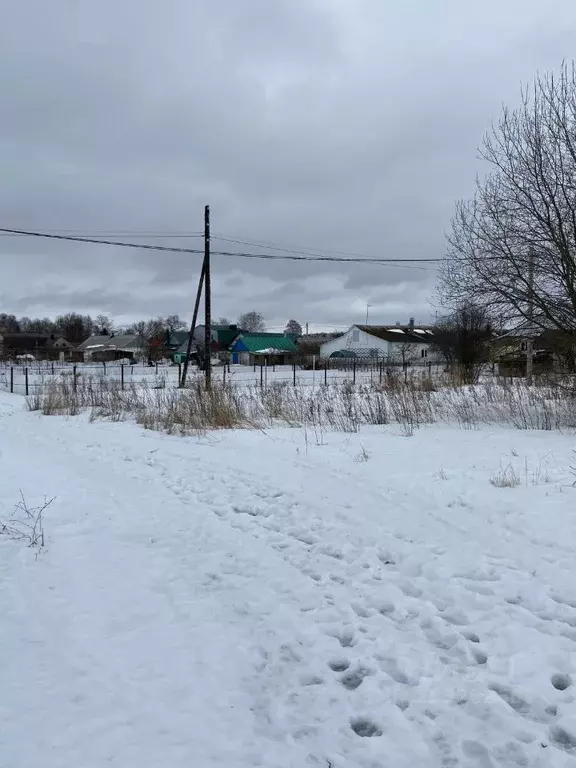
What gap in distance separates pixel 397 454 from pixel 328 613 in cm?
521

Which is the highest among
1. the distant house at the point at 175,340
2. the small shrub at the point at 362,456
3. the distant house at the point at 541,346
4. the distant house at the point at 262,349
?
the distant house at the point at 175,340

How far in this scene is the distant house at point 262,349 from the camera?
70250 millimetres

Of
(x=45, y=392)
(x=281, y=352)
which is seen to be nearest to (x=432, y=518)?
(x=45, y=392)

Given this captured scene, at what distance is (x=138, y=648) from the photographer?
3.27 meters

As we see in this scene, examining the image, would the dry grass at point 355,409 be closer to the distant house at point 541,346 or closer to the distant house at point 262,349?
the distant house at point 541,346

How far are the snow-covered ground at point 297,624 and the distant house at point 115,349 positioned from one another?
79.3 meters

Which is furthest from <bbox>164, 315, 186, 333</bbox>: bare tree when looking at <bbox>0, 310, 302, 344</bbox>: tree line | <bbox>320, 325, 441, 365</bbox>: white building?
<bbox>320, 325, 441, 365</bbox>: white building

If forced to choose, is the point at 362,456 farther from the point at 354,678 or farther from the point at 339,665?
the point at 354,678

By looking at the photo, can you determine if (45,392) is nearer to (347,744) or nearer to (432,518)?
(432,518)

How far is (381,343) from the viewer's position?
70.0 m

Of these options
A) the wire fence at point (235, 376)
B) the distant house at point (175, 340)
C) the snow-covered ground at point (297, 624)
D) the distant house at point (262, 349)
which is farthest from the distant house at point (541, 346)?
the distant house at point (175, 340)

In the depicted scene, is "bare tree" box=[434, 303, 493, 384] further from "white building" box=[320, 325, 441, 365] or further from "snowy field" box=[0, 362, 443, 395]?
"white building" box=[320, 325, 441, 365]

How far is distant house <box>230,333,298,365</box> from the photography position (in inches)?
2766

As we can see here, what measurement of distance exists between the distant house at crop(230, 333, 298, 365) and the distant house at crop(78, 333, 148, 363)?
1612 centimetres
